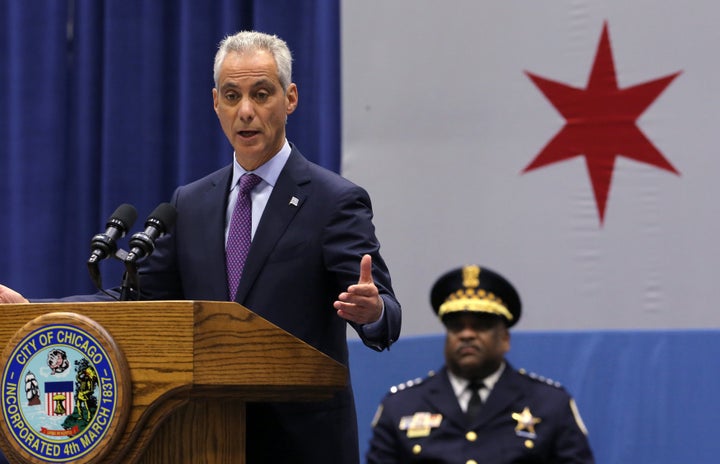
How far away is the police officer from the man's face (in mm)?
1656

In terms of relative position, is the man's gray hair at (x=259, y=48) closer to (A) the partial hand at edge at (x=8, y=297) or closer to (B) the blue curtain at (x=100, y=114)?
(A) the partial hand at edge at (x=8, y=297)

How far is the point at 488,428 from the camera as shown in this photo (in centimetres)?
344

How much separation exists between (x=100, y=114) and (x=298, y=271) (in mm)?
2844

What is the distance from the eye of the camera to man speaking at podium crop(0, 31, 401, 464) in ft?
6.32

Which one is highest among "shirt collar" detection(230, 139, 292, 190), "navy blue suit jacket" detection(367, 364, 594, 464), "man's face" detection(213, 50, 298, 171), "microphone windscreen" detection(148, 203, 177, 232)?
"man's face" detection(213, 50, 298, 171)

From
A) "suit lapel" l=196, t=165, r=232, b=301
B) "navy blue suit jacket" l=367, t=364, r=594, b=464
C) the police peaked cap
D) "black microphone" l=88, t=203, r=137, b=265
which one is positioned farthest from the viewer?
the police peaked cap

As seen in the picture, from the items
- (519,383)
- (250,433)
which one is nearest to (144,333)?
(250,433)

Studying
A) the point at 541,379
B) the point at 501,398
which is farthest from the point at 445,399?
the point at 541,379

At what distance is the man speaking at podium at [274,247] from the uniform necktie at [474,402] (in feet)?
4.89

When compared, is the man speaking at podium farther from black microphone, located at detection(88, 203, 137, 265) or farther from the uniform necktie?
the uniform necktie

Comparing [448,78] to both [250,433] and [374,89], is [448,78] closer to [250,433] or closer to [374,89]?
[374,89]

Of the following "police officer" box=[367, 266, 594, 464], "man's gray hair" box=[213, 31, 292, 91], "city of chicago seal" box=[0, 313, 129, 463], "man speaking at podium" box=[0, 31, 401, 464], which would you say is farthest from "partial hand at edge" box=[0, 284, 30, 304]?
"police officer" box=[367, 266, 594, 464]

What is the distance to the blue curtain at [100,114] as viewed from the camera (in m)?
4.41

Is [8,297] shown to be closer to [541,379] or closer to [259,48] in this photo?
[259,48]
